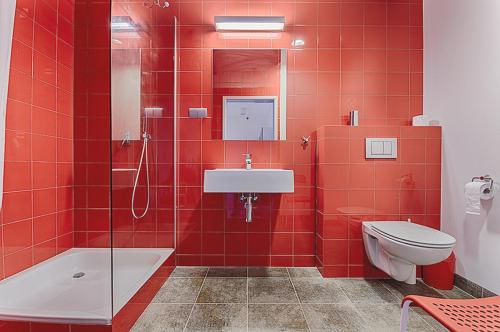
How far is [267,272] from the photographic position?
2023mm

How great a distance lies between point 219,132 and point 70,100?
44.2 inches

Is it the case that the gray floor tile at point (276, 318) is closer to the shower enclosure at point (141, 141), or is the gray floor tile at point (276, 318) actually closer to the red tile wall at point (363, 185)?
the red tile wall at point (363, 185)

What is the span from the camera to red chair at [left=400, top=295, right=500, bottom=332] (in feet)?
2.66

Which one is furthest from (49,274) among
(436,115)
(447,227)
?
(436,115)

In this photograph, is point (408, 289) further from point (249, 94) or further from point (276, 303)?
point (249, 94)

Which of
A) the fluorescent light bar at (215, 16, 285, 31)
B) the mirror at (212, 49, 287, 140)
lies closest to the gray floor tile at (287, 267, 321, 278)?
the mirror at (212, 49, 287, 140)

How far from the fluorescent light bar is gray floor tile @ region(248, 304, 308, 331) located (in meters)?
2.12

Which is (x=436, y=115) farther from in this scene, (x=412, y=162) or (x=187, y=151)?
(x=187, y=151)

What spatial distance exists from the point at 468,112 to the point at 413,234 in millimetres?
958

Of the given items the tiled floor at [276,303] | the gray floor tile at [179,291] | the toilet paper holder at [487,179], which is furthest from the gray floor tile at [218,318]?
the toilet paper holder at [487,179]

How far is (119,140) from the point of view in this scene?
1507 millimetres

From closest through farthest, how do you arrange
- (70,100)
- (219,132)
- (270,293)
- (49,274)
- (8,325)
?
1. (8,325)
2. (49,274)
3. (270,293)
4. (70,100)
5. (219,132)

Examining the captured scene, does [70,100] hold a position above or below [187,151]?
above

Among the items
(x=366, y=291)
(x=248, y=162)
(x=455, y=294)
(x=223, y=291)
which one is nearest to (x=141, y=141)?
(x=248, y=162)
